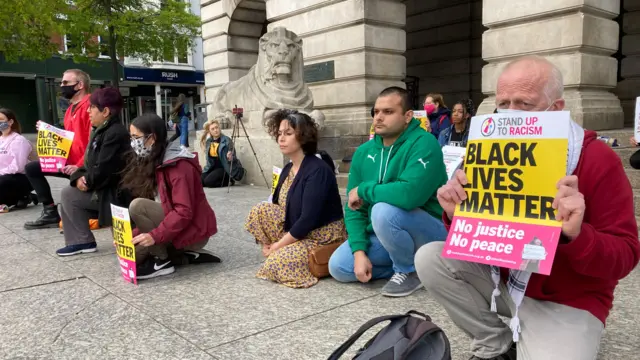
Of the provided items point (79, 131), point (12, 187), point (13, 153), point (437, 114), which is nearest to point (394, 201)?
point (79, 131)

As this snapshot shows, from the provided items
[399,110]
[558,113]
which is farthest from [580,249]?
[399,110]

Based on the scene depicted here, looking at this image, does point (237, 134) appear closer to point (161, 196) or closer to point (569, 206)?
point (161, 196)

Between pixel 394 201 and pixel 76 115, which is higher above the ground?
pixel 76 115

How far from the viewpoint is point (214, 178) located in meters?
9.55

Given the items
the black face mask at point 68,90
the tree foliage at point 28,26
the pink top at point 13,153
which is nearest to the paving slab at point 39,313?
the black face mask at point 68,90

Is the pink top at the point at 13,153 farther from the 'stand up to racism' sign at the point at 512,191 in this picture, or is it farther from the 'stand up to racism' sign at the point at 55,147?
the 'stand up to racism' sign at the point at 512,191

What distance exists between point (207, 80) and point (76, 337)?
1509 cm

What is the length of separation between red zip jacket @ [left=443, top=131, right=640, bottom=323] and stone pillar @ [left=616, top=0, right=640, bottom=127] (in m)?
9.64

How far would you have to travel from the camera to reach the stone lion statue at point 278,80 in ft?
30.0

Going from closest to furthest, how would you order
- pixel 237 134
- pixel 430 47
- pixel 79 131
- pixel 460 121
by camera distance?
pixel 79 131
pixel 460 121
pixel 237 134
pixel 430 47

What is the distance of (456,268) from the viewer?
2.33m

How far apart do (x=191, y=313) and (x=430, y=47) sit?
1303 cm

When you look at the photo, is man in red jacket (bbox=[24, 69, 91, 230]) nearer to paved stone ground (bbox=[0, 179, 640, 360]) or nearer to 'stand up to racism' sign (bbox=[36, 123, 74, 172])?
'stand up to racism' sign (bbox=[36, 123, 74, 172])

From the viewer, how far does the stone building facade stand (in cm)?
744
